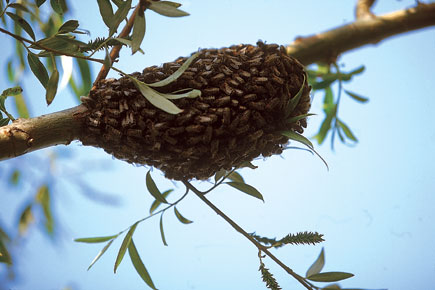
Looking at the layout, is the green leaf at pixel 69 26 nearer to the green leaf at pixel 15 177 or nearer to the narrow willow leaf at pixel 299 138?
the narrow willow leaf at pixel 299 138

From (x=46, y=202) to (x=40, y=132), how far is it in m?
0.49

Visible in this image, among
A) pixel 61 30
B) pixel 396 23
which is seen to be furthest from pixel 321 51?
pixel 61 30

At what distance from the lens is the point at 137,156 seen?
0.53m

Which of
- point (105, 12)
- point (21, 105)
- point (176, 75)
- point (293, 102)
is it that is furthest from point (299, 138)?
point (21, 105)

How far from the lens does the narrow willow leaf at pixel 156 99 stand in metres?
0.43

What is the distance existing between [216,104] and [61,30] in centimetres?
21

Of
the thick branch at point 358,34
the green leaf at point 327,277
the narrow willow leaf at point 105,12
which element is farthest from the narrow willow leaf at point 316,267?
the thick branch at point 358,34

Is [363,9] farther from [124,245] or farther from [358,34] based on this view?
[124,245]

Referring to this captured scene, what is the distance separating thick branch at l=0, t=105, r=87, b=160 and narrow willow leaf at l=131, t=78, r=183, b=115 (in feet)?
0.30

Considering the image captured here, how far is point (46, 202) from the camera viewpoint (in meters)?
0.93

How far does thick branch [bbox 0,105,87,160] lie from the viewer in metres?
0.47

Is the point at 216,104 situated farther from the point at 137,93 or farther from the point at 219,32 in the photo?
the point at 219,32

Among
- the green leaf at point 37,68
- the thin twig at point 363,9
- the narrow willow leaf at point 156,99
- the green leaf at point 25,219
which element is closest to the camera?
the narrow willow leaf at point 156,99

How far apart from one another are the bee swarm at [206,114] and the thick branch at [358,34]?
0.46 meters
